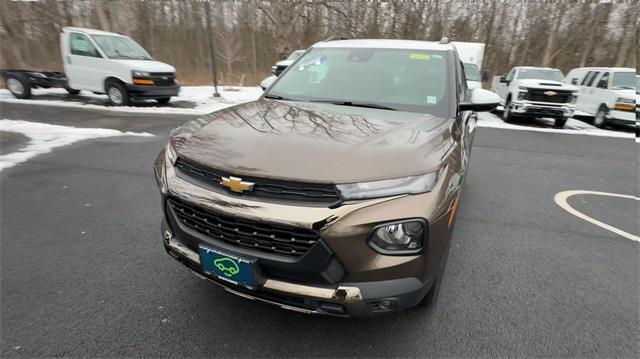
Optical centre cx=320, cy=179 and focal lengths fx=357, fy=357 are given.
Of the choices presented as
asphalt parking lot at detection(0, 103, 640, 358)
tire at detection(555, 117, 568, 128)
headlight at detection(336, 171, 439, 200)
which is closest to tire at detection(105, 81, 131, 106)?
asphalt parking lot at detection(0, 103, 640, 358)

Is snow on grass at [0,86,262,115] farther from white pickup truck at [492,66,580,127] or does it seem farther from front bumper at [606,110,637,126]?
front bumper at [606,110,637,126]

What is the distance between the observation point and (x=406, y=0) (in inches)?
829

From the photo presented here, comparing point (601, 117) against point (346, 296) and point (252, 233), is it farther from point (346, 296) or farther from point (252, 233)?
point (252, 233)

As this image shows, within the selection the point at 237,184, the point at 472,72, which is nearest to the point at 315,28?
the point at 472,72

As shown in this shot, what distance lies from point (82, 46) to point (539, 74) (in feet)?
47.5

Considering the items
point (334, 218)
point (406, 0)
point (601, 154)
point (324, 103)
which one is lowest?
point (601, 154)

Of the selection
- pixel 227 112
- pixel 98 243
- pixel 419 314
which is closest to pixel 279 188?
pixel 227 112

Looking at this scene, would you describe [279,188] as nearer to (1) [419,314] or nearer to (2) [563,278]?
(1) [419,314]

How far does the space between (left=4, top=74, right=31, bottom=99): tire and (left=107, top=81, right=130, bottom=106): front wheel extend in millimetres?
3362

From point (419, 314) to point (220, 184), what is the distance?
1.58 meters

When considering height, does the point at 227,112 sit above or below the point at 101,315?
above

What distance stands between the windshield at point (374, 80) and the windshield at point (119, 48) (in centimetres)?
946

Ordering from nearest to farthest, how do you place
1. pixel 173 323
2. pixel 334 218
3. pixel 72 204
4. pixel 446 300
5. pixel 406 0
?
pixel 334 218 → pixel 173 323 → pixel 446 300 → pixel 72 204 → pixel 406 0

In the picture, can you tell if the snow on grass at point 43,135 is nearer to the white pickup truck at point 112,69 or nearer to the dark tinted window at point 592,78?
the white pickup truck at point 112,69
